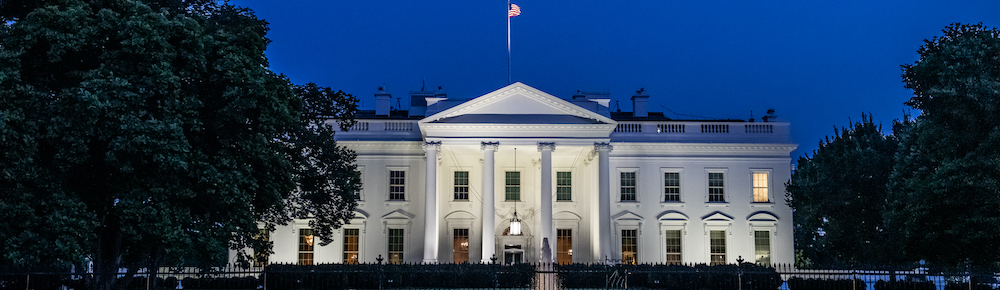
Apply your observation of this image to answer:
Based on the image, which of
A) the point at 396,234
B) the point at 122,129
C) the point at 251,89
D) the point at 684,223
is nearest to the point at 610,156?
the point at 684,223

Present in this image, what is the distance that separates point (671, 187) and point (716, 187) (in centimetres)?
207

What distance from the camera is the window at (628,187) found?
38250mm

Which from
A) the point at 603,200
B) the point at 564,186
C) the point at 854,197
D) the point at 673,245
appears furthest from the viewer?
the point at 564,186

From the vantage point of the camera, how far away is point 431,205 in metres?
34.4

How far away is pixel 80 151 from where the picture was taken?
1587cm

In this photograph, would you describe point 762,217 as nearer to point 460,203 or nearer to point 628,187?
point 628,187

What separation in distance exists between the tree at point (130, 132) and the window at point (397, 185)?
1800cm

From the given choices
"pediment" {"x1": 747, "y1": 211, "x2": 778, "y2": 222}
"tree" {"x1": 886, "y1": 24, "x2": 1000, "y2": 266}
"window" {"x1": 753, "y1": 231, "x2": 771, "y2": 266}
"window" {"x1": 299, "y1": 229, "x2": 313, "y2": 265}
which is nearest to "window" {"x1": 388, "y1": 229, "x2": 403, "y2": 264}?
"window" {"x1": 299, "y1": 229, "x2": 313, "y2": 265}

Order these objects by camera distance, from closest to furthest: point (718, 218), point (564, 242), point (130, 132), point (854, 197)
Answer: point (130, 132)
point (854, 197)
point (718, 218)
point (564, 242)

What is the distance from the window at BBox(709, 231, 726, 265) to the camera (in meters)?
37.8

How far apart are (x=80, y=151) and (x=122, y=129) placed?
100cm

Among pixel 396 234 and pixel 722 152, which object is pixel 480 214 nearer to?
pixel 396 234

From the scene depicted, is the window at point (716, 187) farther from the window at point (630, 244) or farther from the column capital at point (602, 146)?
the column capital at point (602, 146)

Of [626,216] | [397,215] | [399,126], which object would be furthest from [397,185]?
[626,216]
